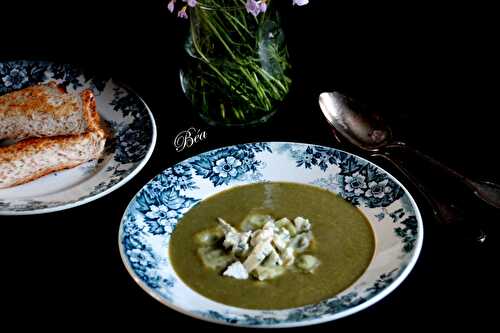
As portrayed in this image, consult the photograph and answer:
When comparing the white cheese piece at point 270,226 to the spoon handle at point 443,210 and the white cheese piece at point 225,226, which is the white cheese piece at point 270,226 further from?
the spoon handle at point 443,210

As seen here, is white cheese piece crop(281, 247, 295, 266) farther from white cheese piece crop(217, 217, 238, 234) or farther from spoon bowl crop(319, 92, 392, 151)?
spoon bowl crop(319, 92, 392, 151)

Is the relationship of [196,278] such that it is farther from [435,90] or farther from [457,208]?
[435,90]

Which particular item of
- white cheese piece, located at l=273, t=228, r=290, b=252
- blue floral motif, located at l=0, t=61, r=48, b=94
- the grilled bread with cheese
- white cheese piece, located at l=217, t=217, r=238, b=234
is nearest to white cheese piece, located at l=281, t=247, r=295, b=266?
white cheese piece, located at l=273, t=228, r=290, b=252

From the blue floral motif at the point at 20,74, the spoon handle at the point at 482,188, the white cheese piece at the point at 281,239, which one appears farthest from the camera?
the blue floral motif at the point at 20,74

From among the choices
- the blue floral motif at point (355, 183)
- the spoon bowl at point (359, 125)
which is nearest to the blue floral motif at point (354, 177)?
the blue floral motif at point (355, 183)

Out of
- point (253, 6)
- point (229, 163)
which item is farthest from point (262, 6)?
point (229, 163)

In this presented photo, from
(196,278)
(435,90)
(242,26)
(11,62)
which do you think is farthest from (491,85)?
(11,62)
